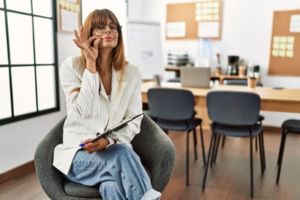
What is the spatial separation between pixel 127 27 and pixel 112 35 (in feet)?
8.17

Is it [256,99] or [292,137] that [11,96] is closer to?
[256,99]

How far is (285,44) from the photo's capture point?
4137 millimetres

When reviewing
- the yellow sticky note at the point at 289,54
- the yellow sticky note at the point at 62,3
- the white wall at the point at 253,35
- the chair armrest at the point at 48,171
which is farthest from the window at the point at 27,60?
the yellow sticky note at the point at 289,54

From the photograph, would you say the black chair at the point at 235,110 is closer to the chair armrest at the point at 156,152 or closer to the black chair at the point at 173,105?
the black chair at the point at 173,105

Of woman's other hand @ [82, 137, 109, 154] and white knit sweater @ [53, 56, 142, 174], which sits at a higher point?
white knit sweater @ [53, 56, 142, 174]

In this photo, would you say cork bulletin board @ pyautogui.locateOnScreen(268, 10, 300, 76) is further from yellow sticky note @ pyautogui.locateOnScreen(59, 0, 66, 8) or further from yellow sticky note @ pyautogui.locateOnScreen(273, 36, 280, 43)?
yellow sticky note @ pyautogui.locateOnScreen(59, 0, 66, 8)

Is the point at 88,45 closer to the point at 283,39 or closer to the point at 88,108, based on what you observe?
the point at 88,108

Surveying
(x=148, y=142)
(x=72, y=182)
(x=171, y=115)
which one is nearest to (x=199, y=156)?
(x=171, y=115)

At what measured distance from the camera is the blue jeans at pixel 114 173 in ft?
4.28

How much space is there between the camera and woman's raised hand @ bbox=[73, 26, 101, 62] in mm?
1441

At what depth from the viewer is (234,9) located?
4.39 meters

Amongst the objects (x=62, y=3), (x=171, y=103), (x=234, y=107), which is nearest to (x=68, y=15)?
(x=62, y=3)

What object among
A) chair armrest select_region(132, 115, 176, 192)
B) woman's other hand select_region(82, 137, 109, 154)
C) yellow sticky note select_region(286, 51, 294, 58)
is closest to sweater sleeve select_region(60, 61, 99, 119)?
woman's other hand select_region(82, 137, 109, 154)

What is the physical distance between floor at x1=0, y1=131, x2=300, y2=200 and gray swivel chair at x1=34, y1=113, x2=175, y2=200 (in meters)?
0.72
